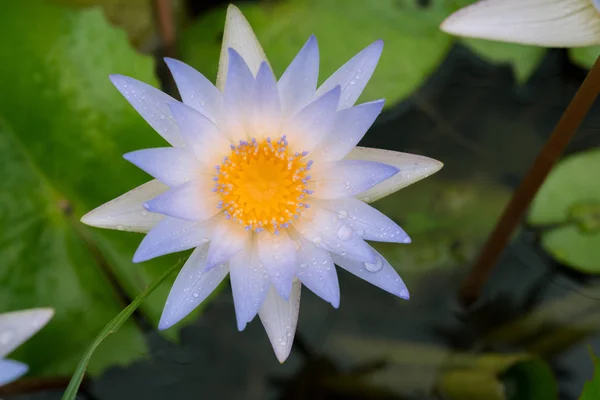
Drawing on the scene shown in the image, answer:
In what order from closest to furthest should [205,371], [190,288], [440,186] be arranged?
[190,288] < [205,371] < [440,186]

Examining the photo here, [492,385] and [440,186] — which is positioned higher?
[440,186]

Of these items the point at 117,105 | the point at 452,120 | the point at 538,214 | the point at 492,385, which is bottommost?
the point at 492,385

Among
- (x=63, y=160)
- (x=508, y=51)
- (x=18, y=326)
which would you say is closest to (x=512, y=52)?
(x=508, y=51)

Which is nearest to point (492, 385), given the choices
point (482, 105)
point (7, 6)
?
point (482, 105)

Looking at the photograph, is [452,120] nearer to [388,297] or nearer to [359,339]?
[388,297]

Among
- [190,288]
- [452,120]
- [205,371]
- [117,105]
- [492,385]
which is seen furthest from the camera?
[452,120]

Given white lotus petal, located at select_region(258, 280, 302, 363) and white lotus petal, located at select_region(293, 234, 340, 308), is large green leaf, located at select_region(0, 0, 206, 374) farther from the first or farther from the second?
white lotus petal, located at select_region(293, 234, 340, 308)

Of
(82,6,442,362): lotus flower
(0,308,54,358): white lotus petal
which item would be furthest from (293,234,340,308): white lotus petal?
(0,308,54,358): white lotus petal

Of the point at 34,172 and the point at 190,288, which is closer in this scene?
the point at 190,288
